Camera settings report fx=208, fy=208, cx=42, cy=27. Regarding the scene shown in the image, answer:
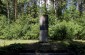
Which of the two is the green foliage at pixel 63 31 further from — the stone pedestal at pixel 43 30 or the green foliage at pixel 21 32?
the stone pedestal at pixel 43 30

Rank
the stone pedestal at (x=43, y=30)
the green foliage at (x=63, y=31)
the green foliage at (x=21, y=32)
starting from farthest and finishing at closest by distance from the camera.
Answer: the green foliage at (x=21, y=32)
the green foliage at (x=63, y=31)
the stone pedestal at (x=43, y=30)

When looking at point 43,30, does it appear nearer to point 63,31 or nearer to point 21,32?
point 63,31

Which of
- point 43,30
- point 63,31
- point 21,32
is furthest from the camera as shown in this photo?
point 21,32

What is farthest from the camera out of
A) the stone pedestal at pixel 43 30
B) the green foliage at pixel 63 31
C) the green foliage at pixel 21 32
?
the green foliage at pixel 21 32

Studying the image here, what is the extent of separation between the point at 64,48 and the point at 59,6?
1406 cm

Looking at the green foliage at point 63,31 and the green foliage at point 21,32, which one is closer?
the green foliage at point 63,31

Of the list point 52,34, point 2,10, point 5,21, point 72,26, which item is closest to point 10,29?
point 5,21

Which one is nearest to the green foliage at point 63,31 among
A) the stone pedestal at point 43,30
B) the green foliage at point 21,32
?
the green foliage at point 21,32

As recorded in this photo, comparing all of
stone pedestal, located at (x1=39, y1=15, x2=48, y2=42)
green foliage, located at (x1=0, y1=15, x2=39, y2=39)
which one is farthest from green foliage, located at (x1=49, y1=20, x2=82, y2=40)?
stone pedestal, located at (x1=39, y1=15, x2=48, y2=42)

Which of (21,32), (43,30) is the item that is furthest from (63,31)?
(21,32)

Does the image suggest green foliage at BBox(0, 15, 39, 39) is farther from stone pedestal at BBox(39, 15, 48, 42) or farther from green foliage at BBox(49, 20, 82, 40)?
stone pedestal at BBox(39, 15, 48, 42)

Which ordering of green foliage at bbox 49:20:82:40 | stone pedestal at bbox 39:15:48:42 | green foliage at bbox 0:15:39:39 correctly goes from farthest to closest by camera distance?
green foliage at bbox 0:15:39:39
green foliage at bbox 49:20:82:40
stone pedestal at bbox 39:15:48:42

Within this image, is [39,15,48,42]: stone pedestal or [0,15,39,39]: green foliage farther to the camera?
[0,15,39,39]: green foliage

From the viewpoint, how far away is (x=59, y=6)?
84.2 ft
